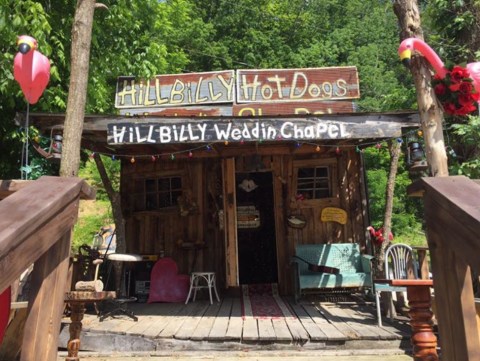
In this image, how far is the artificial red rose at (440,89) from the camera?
2.91 metres

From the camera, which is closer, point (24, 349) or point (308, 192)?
point (24, 349)

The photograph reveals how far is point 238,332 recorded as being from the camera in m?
4.78

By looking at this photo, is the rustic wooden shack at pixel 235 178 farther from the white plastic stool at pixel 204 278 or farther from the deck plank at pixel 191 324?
the deck plank at pixel 191 324

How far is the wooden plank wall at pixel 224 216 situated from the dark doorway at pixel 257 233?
83 centimetres

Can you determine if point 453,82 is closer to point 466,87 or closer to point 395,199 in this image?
point 466,87

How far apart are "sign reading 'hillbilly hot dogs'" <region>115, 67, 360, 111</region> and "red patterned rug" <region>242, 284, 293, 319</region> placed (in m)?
3.55

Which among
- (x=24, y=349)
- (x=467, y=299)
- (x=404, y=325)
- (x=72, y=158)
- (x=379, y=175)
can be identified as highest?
(x=379, y=175)

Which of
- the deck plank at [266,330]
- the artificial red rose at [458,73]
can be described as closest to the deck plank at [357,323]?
the deck plank at [266,330]

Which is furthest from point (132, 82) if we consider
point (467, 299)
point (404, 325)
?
point (467, 299)

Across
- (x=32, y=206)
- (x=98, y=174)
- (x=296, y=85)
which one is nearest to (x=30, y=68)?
(x=32, y=206)

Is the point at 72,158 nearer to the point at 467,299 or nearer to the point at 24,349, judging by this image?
the point at 24,349

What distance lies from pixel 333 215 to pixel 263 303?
6.53ft

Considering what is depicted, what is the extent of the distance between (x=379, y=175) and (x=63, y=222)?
14.8m

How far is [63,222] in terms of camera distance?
1.88 metres
